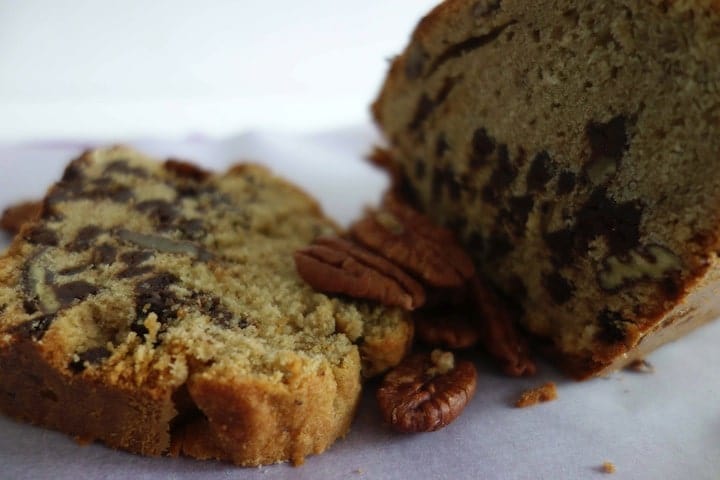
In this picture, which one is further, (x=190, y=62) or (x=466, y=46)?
(x=190, y=62)

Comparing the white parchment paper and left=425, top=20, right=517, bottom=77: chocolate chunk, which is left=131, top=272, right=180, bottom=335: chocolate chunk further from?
left=425, top=20, right=517, bottom=77: chocolate chunk

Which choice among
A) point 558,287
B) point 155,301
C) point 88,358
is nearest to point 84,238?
point 155,301

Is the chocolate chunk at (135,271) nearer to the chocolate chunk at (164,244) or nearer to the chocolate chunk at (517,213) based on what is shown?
the chocolate chunk at (164,244)

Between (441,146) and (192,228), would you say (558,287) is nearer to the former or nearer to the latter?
(441,146)

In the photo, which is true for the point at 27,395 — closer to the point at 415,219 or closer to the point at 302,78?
the point at 415,219

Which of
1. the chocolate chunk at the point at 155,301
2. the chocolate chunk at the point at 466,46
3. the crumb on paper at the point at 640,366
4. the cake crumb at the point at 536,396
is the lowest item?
the cake crumb at the point at 536,396

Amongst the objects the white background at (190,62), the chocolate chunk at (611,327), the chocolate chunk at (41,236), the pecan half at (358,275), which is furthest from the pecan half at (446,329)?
the white background at (190,62)
